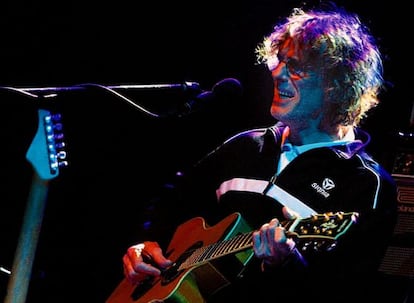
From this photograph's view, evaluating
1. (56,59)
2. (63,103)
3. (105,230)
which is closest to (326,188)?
(63,103)

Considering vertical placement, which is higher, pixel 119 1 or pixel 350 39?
pixel 119 1

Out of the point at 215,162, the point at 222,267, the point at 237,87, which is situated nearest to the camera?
the point at 222,267

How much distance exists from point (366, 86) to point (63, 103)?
1.44m

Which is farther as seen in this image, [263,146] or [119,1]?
[119,1]

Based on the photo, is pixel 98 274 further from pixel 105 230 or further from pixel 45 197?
pixel 45 197

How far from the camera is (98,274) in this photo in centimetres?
357

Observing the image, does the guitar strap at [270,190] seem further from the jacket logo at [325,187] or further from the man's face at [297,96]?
the man's face at [297,96]

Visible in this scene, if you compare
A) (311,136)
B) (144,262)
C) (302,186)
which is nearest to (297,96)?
(311,136)

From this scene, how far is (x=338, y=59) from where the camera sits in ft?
8.32

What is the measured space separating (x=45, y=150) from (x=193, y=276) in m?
0.78

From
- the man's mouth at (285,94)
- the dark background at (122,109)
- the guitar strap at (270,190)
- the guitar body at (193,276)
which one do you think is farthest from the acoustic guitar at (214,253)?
the dark background at (122,109)

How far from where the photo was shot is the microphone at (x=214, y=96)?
2.23 m

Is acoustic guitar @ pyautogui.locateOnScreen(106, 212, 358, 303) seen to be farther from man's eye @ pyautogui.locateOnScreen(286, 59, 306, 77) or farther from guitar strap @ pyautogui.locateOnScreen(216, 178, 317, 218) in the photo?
man's eye @ pyautogui.locateOnScreen(286, 59, 306, 77)

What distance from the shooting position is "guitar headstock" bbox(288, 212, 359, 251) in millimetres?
1851
